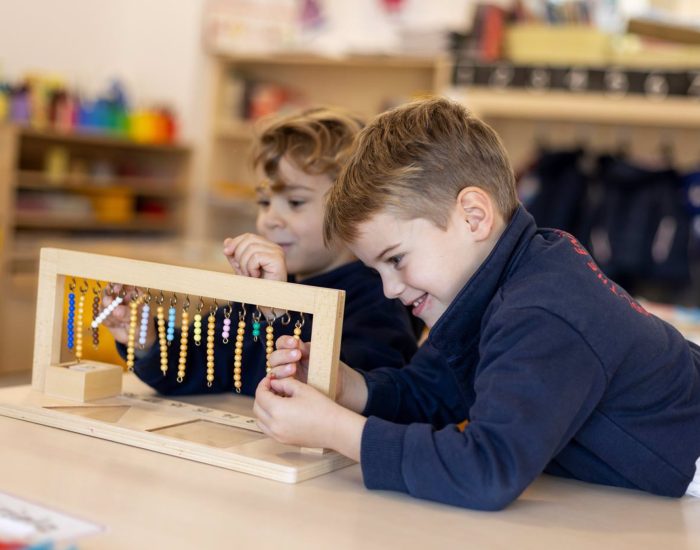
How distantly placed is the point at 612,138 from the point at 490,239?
161 inches

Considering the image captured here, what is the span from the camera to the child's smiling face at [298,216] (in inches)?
75.4

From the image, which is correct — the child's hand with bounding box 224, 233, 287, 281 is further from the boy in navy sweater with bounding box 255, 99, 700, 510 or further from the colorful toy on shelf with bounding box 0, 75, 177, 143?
the colorful toy on shelf with bounding box 0, 75, 177, 143

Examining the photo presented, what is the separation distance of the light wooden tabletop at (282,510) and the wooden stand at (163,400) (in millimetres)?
25

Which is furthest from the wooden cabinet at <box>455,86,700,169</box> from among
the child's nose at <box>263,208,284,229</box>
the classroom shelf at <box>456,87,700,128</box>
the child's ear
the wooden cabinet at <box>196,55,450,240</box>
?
the child's ear

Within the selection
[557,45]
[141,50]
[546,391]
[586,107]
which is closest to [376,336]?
[546,391]

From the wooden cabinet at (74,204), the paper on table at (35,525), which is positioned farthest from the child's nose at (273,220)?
the wooden cabinet at (74,204)

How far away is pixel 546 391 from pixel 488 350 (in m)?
0.10

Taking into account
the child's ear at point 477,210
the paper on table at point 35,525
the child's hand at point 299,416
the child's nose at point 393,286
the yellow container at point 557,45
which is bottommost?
the paper on table at point 35,525

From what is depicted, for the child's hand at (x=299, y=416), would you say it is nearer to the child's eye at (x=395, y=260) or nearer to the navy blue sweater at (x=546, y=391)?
the navy blue sweater at (x=546, y=391)

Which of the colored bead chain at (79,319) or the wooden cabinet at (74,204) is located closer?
the colored bead chain at (79,319)

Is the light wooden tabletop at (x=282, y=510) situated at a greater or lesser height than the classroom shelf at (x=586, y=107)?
lesser

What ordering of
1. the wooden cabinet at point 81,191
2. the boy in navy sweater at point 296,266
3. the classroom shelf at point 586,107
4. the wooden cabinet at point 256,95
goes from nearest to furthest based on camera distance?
the boy in navy sweater at point 296,266 < the classroom shelf at point 586,107 < the wooden cabinet at point 81,191 < the wooden cabinet at point 256,95

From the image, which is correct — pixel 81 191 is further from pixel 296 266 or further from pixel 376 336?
pixel 376 336

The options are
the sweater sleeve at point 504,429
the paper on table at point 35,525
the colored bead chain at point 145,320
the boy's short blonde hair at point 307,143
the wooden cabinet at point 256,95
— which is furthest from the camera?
the wooden cabinet at point 256,95
